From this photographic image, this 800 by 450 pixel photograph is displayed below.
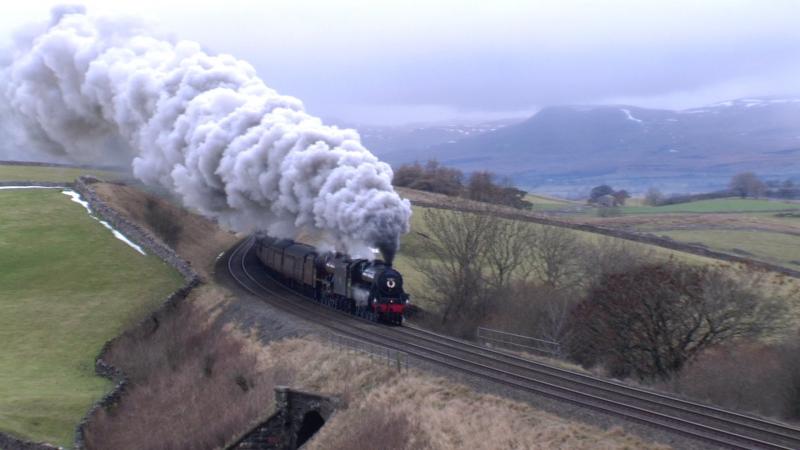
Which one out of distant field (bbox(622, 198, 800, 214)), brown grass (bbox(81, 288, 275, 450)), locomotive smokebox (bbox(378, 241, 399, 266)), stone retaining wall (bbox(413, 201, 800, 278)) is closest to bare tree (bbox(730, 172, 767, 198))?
distant field (bbox(622, 198, 800, 214))

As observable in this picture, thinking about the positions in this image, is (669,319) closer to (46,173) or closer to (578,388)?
(578,388)

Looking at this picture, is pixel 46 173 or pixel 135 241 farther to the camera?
pixel 46 173

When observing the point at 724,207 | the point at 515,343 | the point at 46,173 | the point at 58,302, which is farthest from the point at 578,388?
the point at 724,207

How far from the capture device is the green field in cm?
3453

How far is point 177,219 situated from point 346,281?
106 ft

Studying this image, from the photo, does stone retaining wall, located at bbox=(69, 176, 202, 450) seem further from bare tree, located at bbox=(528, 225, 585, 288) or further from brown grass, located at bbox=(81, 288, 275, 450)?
bare tree, located at bbox=(528, 225, 585, 288)

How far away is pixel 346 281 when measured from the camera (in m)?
41.1

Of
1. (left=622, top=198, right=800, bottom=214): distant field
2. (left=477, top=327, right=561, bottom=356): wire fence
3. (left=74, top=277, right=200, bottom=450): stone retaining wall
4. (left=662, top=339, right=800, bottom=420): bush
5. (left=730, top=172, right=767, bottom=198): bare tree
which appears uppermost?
(left=730, top=172, right=767, bottom=198): bare tree

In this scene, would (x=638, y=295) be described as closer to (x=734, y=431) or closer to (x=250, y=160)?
(x=734, y=431)

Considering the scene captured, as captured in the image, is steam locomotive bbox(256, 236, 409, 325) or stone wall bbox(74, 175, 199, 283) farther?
stone wall bbox(74, 175, 199, 283)

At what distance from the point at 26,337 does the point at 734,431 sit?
34122 mm

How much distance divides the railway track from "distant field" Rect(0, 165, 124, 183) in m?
46.7

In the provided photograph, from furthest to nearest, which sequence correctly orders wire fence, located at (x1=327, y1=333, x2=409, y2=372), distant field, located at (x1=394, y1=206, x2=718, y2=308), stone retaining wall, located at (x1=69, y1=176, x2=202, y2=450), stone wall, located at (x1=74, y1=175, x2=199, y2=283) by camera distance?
distant field, located at (x1=394, y1=206, x2=718, y2=308) → stone wall, located at (x1=74, y1=175, x2=199, y2=283) → stone retaining wall, located at (x1=69, y1=176, x2=202, y2=450) → wire fence, located at (x1=327, y1=333, x2=409, y2=372)

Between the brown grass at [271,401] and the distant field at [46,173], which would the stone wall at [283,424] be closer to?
the brown grass at [271,401]
